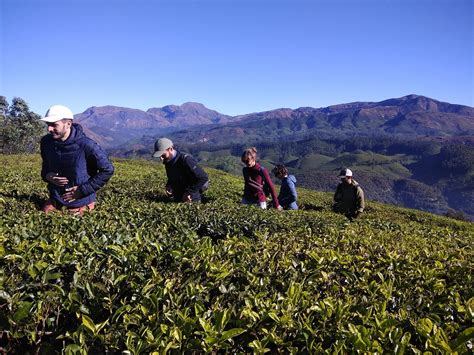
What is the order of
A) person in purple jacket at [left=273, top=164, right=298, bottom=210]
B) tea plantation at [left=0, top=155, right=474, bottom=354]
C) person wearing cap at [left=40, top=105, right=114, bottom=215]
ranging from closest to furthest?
tea plantation at [left=0, top=155, right=474, bottom=354] → person wearing cap at [left=40, top=105, right=114, bottom=215] → person in purple jacket at [left=273, top=164, right=298, bottom=210]

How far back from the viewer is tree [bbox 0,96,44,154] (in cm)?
7075

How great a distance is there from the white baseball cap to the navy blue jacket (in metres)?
2.53

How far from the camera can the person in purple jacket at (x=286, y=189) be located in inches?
405

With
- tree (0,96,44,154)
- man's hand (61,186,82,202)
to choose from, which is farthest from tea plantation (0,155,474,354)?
tree (0,96,44,154)

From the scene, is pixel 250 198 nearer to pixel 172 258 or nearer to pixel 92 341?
pixel 172 258

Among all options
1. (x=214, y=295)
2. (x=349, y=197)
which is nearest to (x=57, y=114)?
(x=214, y=295)

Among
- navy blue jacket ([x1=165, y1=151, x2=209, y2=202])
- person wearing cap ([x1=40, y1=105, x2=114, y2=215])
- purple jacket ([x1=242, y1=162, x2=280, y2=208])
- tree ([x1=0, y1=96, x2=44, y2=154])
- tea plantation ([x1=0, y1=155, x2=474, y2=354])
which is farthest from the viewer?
tree ([x1=0, y1=96, x2=44, y2=154])

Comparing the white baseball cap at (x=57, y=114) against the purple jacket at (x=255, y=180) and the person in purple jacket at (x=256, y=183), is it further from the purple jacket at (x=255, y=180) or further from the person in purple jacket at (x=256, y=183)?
the purple jacket at (x=255, y=180)

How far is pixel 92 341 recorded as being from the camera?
7.61ft

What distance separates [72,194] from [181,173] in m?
2.47

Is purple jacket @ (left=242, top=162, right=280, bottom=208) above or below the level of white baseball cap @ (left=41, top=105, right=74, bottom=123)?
below

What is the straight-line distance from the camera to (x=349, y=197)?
35.0 feet

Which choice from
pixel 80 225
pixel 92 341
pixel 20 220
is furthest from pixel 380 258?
pixel 20 220

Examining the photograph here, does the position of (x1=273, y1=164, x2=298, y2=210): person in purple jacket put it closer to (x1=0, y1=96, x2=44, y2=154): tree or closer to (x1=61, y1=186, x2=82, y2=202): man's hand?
(x1=61, y1=186, x2=82, y2=202): man's hand
